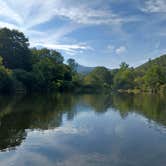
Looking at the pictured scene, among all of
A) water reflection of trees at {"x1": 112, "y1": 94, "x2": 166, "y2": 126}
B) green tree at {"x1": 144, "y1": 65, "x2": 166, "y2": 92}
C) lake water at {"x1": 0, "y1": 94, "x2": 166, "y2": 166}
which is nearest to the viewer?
lake water at {"x1": 0, "y1": 94, "x2": 166, "y2": 166}

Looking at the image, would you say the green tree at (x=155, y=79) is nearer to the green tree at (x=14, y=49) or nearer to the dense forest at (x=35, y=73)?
the dense forest at (x=35, y=73)

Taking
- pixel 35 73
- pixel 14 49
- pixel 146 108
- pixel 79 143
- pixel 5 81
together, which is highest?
pixel 14 49

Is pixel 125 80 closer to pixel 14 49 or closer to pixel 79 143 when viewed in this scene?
pixel 14 49

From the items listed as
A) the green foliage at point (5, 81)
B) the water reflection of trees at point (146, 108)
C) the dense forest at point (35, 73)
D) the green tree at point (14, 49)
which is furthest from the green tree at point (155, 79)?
the green foliage at point (5, 81)

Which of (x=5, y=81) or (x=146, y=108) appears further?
(x=5, y=81)

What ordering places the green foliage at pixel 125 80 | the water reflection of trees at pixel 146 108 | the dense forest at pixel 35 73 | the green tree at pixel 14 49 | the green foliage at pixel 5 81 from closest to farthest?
1. the water reflection of trees at pixel 146 108
2. the green foliage at pixel 5 81
3. the dense forest at pixel 35 73
4. the green tree at pixel 14 49
5. the green foliage at pixel 125 80

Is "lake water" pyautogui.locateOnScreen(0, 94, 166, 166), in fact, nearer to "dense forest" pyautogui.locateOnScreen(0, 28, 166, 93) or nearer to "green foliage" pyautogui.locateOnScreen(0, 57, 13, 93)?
"green foliage" pyautogui.locateOnScreen(0, 57, 13, 93)

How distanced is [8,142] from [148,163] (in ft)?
23.0

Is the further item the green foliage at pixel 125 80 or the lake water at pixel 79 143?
the green foliage at pixel 125 80

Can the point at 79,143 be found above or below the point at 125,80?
below

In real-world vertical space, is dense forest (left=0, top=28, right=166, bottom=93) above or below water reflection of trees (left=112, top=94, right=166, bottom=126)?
above

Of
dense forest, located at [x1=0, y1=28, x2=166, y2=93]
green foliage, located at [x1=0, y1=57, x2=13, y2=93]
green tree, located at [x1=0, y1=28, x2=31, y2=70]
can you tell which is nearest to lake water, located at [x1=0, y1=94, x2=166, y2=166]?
green foliage, located at [x1=0, y1=57, x2=13, y2=93]

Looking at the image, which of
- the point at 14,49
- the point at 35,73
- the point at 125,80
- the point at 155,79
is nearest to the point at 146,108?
the point at 35,73

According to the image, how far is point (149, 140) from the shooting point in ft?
52.0
